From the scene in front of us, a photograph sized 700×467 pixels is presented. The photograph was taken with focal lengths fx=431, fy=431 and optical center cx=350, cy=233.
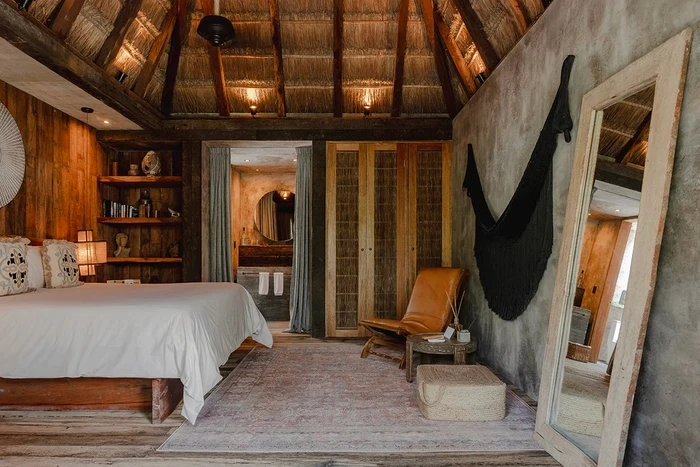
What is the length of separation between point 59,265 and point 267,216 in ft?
11.8

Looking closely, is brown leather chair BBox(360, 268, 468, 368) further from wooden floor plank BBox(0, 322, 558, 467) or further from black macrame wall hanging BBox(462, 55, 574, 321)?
wooden floor plank BBox(0, 322, 558, 467)

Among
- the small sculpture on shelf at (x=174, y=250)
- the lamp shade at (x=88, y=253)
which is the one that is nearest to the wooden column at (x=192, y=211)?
the small sculpture on shelf at (x=174, y=250)

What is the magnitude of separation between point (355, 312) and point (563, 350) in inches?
117

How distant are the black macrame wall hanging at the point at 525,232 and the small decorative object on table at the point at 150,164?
12.6 ft

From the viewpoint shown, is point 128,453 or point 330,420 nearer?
point 128,453

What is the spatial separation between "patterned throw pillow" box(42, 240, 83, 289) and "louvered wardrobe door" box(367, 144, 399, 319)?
9.59 feet

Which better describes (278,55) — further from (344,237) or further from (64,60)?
(344,237)

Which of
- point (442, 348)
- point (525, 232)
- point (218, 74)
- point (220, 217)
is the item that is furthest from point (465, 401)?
point (218, 74)

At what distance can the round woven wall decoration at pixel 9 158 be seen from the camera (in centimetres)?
356

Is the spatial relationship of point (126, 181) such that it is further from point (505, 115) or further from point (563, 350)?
point (563, 350)

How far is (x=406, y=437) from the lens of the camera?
7.48 ft

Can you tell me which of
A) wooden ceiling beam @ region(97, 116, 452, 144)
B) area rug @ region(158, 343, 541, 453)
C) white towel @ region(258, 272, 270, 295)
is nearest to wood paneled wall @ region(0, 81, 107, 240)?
wooden ceiling beam @ region(97, 116, 452, 144)

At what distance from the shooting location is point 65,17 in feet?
10.3

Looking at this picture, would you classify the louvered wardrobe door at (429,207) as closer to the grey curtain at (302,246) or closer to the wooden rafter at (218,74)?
the grey curtain at (302,246)
